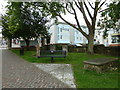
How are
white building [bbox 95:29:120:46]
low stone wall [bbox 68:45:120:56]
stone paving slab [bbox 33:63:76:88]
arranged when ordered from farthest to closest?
1. white building [bbox 95:29:120:46]
2. low stone wall [bbox 68:45:120:56]
3. stone paving slab [bbox 33:63:76:88]

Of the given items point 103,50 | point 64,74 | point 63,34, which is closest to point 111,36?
point 63,34

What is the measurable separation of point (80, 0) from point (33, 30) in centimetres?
948

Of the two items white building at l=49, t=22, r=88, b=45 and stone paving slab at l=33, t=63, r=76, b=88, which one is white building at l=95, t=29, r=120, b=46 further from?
stone paving slab at l=33, t=63, r=76, b=88

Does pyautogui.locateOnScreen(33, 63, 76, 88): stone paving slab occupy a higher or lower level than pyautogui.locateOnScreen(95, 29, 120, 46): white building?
lower

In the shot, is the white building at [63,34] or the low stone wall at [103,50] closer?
the low stone wall at [103,50]

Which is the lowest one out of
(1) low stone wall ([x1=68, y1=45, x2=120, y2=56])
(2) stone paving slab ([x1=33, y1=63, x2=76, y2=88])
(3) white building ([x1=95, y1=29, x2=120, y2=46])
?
(2) stone paving slab ([x1=33, y1=63, x2=76, y2=88])

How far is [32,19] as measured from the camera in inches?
695

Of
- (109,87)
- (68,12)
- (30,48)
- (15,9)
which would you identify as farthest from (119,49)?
(30,48)

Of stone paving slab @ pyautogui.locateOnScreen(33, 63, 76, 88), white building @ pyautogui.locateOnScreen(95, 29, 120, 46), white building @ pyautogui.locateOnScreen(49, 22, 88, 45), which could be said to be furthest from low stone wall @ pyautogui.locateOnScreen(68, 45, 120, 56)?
white building @ pyautogui.locateOnScreen(49, 22, 88, 45)

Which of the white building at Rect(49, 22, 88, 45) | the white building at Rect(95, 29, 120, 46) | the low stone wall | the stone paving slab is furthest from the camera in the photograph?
the white building at Rect(49, 22, 88, 45)

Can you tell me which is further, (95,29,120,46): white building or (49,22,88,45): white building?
(49,22,88,45): white building

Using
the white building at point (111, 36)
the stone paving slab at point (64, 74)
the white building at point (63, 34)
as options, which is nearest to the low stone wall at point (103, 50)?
the white building at point (111, 36)

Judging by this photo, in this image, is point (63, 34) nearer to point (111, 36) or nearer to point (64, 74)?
point (111, 36)

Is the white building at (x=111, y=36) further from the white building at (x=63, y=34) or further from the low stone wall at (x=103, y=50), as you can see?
the white building at (x=63, y=34)
